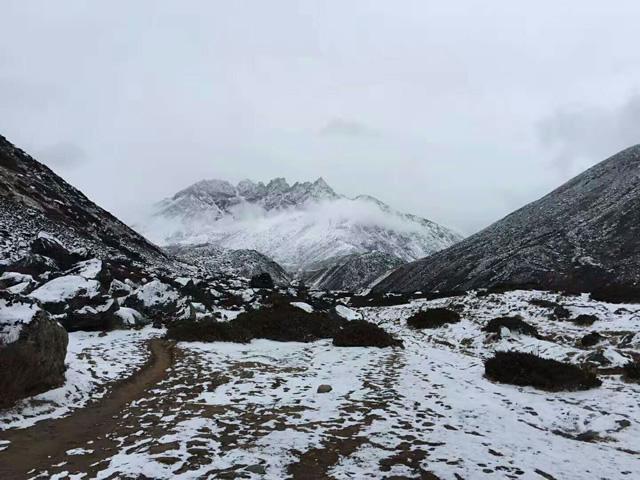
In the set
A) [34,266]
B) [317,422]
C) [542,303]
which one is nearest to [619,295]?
[542,303]

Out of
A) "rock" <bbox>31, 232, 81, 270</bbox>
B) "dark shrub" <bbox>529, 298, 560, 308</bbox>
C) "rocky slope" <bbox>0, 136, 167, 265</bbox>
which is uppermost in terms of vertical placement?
"rocky slope" <bbox>0, 136, 167, 265</bbox>

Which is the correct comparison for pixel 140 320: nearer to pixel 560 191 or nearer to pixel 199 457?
pixel 199 457

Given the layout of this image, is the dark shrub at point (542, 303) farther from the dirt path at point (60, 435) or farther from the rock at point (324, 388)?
the dirt path at point (60, 435)

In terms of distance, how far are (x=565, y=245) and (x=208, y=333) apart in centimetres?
7789

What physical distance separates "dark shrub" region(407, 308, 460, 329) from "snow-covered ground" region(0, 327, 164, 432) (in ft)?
53.4

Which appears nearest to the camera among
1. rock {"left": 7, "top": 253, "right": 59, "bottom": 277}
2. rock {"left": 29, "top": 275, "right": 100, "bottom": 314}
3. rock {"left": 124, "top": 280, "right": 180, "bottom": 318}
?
rock {"left": 29, "top": 275, "right": 100, "bottom": 314}

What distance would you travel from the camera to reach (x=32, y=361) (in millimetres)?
9930

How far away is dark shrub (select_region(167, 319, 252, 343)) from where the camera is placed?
20.7 meters

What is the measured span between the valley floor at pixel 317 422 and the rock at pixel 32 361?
1.20ft

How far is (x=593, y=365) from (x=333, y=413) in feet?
31.6

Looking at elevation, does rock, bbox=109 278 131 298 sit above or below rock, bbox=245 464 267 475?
above

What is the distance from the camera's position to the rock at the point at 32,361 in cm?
930

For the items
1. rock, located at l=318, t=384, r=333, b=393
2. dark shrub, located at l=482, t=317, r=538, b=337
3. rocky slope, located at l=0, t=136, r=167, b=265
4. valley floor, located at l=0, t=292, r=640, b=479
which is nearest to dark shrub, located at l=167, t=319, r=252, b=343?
valley floor, located at l=0, t=292, r=640, b=479

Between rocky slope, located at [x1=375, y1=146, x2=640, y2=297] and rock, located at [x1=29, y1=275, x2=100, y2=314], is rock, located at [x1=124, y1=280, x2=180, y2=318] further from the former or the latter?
rocky slope, located at [x1=375, y1=146, x2=640, y2=297]
